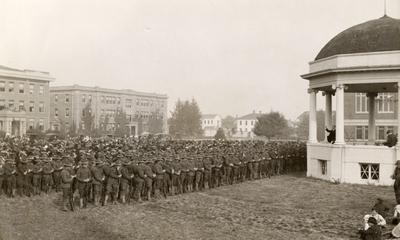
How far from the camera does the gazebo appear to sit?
61.8 ft

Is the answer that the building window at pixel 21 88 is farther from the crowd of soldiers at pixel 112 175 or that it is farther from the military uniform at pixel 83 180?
the military uniform at pixel 83 180

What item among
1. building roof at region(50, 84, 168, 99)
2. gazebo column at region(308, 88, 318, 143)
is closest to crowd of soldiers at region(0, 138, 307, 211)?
gazebo column at region(308, 88, 318, 143)

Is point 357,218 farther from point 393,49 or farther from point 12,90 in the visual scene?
point 12,90

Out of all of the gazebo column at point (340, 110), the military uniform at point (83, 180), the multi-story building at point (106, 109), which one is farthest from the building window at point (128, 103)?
the military uniform at point (83, 180)

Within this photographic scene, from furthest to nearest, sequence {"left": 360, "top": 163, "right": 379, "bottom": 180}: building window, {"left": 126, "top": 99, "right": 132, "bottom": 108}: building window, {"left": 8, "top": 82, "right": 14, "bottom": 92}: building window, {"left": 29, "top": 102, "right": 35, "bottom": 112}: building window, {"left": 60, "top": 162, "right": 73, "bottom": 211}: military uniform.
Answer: {"left": 126, "top": 99, "right": 132, "bottom": 108}: building window < {"left": 29, "top": 102, "right": 35, "bottom": 112}: building window < {"left": 8, "top": 82, "right": 14, "bottom": 92}: building window < {"left": 360, "top": 163, "right": 379, "bottom": 180}: building window < {"left": 60, "top": 162, "right": 73, "bottom": 211}: military uniform

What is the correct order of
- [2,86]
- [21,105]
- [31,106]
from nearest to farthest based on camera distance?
[2,86] < [21,105] < [31,106]

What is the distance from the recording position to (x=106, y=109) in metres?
72.4

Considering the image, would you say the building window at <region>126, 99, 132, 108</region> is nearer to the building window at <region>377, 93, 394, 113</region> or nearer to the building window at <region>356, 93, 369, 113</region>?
the building window at <region>356, 93, 369, 113</region>

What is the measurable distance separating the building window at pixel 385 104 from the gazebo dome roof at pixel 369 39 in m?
18.7

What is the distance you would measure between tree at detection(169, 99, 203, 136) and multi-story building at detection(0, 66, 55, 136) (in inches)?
915

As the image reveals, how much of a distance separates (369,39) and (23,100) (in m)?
48.7

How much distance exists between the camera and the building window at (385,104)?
38.0m

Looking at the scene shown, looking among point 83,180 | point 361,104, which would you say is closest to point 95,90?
point 361,104

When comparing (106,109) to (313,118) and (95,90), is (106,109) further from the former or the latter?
(313,118)
